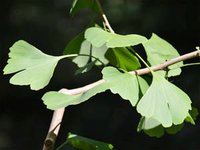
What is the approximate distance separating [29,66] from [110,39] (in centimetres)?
11

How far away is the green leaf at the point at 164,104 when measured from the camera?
1.86 ft

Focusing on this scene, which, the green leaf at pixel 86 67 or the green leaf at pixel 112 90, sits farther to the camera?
the green leaf at pixel 86 67

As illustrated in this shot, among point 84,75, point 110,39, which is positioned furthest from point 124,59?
point 84,75

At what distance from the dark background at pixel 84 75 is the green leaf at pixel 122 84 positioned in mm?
1329

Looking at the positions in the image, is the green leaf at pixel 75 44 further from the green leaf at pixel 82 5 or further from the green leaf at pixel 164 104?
the green leaf at pixel 164 104

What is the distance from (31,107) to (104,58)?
144 centimetres

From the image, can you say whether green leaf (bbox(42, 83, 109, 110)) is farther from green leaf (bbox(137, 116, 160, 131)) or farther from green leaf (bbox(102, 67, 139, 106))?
green leaf (bbox(137, 116, 160, 131))

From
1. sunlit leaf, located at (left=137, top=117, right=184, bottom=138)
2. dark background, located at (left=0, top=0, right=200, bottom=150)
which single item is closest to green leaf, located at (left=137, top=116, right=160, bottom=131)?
sunlit leaf, located at (left=137, top=117, right=184, bottom=138)

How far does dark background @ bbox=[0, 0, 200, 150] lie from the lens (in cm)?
196

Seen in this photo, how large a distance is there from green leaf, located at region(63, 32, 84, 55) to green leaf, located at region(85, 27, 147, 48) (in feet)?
0.32

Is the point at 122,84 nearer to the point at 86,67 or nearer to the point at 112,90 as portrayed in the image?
the point at 112,90

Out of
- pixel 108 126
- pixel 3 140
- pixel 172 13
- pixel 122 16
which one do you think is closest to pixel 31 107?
pixel 3 140

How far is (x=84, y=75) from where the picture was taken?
2.04m

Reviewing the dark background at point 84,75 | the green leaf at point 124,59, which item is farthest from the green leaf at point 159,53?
the dark background at point 84,75
